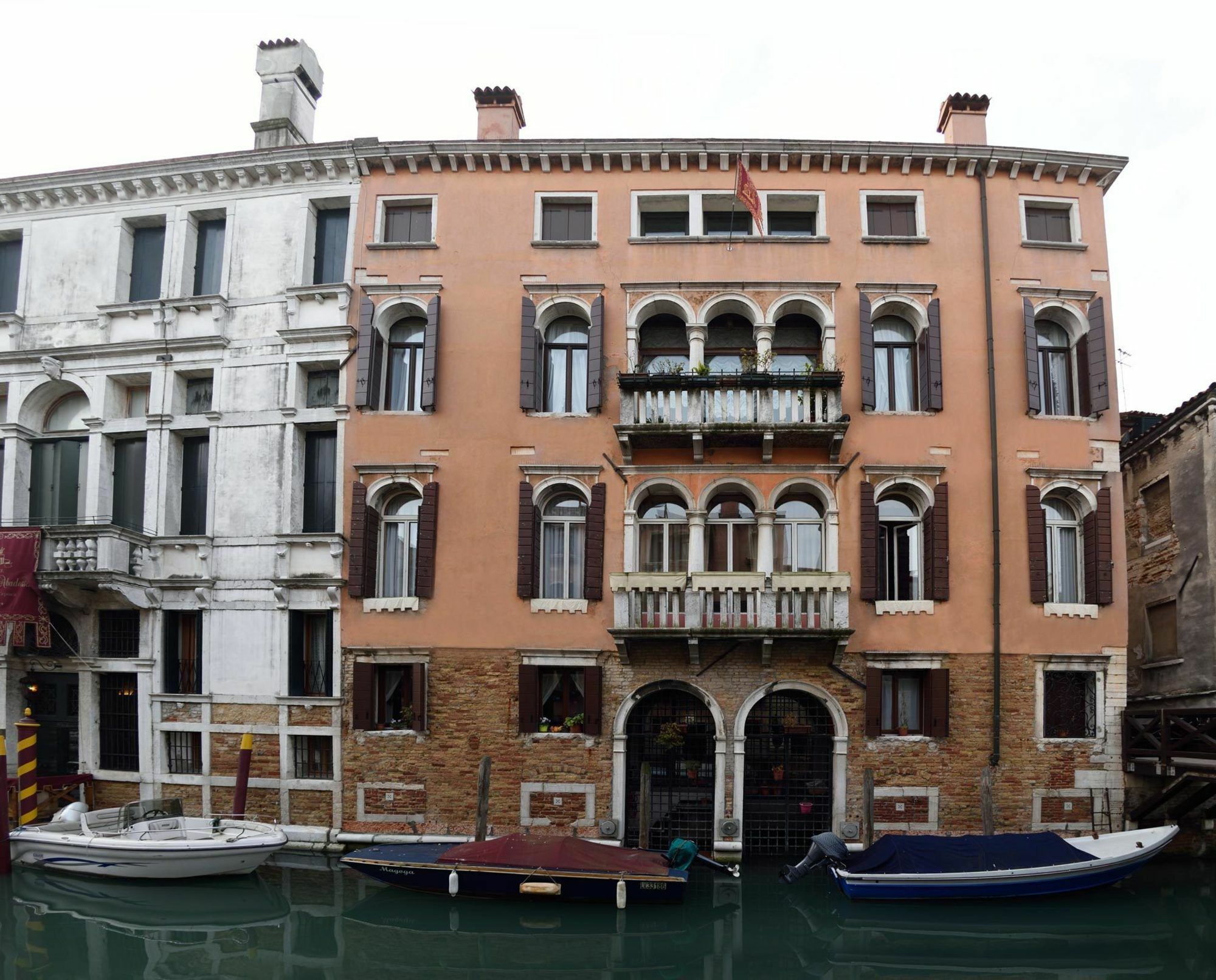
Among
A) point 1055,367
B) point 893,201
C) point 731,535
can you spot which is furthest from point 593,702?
point 893,201

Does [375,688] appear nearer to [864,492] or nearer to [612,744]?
[612,744]

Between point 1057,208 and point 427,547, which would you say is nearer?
point 427,547

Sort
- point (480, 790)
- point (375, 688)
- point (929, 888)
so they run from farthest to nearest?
point (375, 688)
point (480, 790)
point (929, 888)

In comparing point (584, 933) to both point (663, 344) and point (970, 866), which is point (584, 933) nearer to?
point (970, 866)

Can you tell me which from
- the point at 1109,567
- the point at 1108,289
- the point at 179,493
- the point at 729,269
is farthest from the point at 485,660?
the point at 1108,289

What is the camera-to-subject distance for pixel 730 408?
1513cm

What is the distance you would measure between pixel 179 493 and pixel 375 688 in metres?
4.99

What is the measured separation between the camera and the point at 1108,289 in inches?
625

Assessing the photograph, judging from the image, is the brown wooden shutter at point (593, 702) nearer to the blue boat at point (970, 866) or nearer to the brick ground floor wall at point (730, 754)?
the brick ground floor wall at point (730, 754)

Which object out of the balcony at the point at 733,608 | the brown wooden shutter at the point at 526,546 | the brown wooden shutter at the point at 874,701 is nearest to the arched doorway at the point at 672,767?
the balcony at the point at 733,608

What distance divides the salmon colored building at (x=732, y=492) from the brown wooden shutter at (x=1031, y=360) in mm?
59

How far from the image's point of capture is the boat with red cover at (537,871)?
41.7 feet

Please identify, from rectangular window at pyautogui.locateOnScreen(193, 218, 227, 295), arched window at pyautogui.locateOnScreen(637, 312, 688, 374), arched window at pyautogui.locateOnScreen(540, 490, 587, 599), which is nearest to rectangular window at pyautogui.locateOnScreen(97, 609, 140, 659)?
rectangular window at pyautogui.locateOnScreen(193, 218, 227, 295)

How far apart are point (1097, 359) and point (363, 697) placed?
42.2 ft
